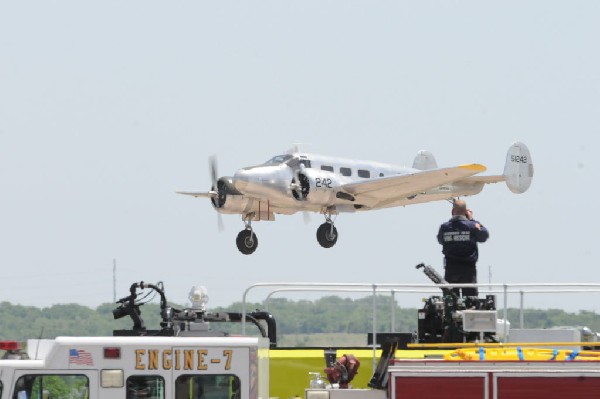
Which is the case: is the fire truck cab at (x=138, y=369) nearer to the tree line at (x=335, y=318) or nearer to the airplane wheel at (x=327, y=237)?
the tree line at (x=335, y=318)

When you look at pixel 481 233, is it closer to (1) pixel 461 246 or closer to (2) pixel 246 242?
(1) pixel 461 246

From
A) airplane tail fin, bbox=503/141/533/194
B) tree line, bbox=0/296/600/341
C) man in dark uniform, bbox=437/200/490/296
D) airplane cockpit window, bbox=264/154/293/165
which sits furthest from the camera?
airplane tail fin, bbox=503/141/533/194

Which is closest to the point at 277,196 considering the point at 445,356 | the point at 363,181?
the point at 363,181

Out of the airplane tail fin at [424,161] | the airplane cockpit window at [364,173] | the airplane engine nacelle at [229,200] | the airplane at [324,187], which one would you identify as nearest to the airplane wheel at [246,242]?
the airplane at [324,187]

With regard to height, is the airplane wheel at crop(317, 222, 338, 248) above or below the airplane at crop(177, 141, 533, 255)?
below

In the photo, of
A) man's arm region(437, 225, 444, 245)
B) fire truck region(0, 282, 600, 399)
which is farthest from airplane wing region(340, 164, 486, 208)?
fire truck region(0, 282, 600, 399)

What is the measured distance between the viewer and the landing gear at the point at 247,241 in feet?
219

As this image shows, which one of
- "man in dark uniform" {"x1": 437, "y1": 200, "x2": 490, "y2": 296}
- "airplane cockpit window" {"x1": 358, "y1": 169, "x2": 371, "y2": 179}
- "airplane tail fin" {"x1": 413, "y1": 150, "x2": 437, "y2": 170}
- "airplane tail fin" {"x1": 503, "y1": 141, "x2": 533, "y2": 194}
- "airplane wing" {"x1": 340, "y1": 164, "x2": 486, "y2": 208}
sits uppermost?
"airplane tail fin" {"x1": 413, "y1": 150, "x2": 437, "y2": 170}

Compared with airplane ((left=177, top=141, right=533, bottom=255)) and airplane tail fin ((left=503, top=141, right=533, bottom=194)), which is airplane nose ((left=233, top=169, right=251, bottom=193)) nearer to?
airplane ((left=177, top=141, right=533, bottom=255))

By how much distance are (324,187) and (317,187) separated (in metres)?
0.77

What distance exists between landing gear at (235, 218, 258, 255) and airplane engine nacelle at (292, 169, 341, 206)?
9.28 feet

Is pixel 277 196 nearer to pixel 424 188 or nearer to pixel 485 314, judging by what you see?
pixel 424 188

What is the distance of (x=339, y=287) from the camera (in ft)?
46.8

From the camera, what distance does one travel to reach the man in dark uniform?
17.6 meters
